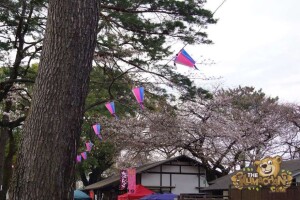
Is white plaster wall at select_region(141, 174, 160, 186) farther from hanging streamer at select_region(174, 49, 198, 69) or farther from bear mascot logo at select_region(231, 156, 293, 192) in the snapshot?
hanging streamer at select_region(174, 49, 198, 69)

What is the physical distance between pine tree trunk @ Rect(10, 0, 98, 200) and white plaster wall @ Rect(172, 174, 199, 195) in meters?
21.1

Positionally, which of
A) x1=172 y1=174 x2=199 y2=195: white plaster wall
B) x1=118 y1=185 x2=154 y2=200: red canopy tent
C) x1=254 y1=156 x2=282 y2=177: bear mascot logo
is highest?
x1=254 y1=156 x2=282 y2=177: bear mascot logo

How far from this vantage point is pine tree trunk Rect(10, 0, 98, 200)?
351 centimetres

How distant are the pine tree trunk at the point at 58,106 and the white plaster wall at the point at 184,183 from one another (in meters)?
21.1

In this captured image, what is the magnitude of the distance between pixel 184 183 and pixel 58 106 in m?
21.4

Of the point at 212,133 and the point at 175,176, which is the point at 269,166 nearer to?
the point at 212,133

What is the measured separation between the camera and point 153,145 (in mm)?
23359

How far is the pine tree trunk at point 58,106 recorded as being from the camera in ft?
11.5

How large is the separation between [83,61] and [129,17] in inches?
326

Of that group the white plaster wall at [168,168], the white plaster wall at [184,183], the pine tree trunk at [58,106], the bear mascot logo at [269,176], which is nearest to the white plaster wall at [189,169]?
the white plaster wall at [184,183]

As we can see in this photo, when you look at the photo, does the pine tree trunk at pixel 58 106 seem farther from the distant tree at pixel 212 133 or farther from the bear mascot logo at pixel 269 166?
the distant tree at pixel 212 133

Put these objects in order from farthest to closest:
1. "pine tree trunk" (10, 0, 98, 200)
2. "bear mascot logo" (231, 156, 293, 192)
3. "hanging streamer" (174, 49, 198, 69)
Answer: "bear mascot logo" (231, 156, 293, 192) → "hanging streamer" (174, 49, 198, 69) → "pine tree trunk" (10, 0, 98, 200)

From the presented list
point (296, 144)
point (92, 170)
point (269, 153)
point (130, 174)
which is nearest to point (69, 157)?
point (130, 174)

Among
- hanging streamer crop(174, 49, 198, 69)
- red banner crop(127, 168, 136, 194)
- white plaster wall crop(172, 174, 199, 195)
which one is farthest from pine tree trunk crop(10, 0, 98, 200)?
white plaster wall crop(172, 174, 199, 195)
